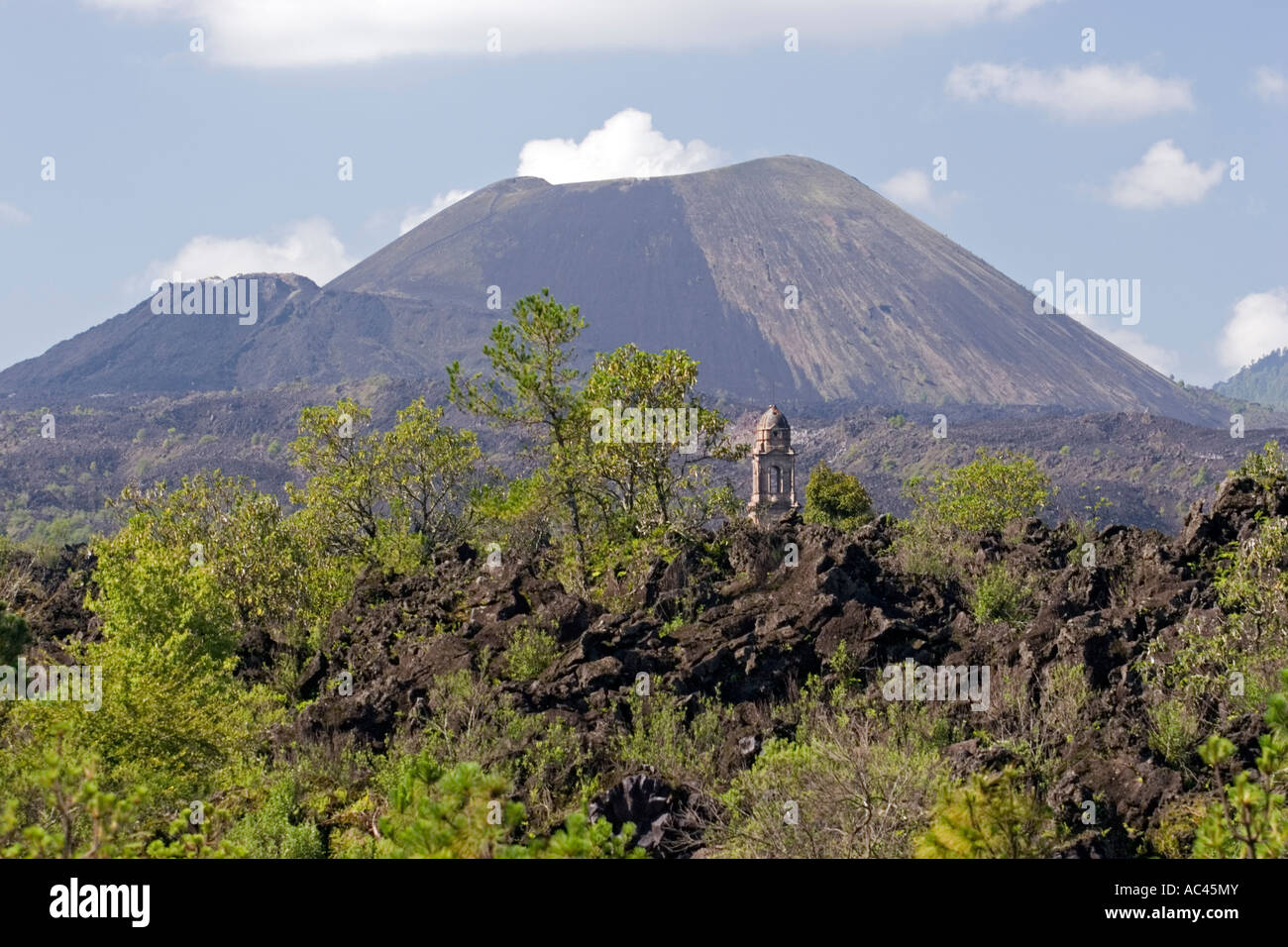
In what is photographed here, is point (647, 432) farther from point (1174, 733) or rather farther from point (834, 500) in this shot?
point (834, 500)

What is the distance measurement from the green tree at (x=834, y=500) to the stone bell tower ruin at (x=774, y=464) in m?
1.12

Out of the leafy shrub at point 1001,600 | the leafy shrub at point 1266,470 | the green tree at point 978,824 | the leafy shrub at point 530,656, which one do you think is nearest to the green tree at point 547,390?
the leafy shrub at point 530,656

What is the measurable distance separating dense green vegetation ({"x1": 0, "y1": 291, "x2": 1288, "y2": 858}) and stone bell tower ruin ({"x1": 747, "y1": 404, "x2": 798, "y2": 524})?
23.7 metres

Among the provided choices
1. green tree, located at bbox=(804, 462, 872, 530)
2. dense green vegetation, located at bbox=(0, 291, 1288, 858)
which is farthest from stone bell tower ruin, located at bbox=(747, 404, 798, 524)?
dense green vegetation, located at bbox=(0, 291, 1288, 858)

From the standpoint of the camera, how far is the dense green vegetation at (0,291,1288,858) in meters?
14.3

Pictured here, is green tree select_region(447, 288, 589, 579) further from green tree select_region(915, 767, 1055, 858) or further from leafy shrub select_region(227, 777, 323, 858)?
green tree select_region(915, 767, 1055, 858)

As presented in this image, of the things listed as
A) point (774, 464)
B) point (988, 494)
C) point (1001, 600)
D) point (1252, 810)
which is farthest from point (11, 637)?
point (774, 464)

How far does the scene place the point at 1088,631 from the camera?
2709 centimetres

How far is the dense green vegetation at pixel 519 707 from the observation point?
562 inches

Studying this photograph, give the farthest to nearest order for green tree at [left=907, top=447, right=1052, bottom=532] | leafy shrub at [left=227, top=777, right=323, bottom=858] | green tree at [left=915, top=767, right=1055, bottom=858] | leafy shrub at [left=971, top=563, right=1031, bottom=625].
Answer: green tree at [left=907, top=447, right=1052, bottom=532] < leafy shrub at [left=971, top=563, right=1031, bottom=625] < leafy shrub at [left=227, top=777, right=323, bottom=858] < green tree at [left=915, top=767, right=1055, bottom=858]

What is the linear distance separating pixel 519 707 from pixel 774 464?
46.0 meters

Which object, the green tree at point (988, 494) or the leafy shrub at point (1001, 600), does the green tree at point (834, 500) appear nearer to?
the green tree at point (988, 494)

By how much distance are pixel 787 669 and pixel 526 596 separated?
6.97 meters
